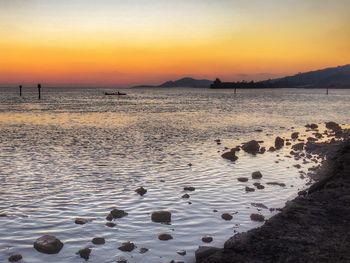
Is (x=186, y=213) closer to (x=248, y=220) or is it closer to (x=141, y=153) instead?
(x=248, y=220)

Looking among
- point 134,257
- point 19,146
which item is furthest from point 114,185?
point 19,146

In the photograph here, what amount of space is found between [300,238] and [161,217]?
15.6ft

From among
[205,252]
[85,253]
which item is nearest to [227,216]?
[205,252]

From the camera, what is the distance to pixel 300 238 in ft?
29.9

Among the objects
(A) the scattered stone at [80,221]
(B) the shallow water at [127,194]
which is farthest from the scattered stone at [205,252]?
(A) the scattered stone at [80,221]

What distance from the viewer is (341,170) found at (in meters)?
15.8

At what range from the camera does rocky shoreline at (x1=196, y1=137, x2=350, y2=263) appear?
26.9 ft

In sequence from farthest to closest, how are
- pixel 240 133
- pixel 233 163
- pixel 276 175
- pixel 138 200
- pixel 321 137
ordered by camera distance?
pixel 240 133 < pixel 321 137 < pixel 233 163 < pixel 276 175 < pixel 138 200

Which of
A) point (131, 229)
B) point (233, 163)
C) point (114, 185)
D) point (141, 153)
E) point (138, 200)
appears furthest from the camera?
point (141, 153)

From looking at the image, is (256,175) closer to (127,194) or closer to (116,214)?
(127,194)

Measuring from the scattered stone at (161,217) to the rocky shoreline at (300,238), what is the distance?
3067 millimetres

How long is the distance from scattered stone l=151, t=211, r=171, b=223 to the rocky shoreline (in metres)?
3.07

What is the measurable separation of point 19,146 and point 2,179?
12728mm

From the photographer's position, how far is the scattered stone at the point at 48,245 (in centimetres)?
→ 1021
